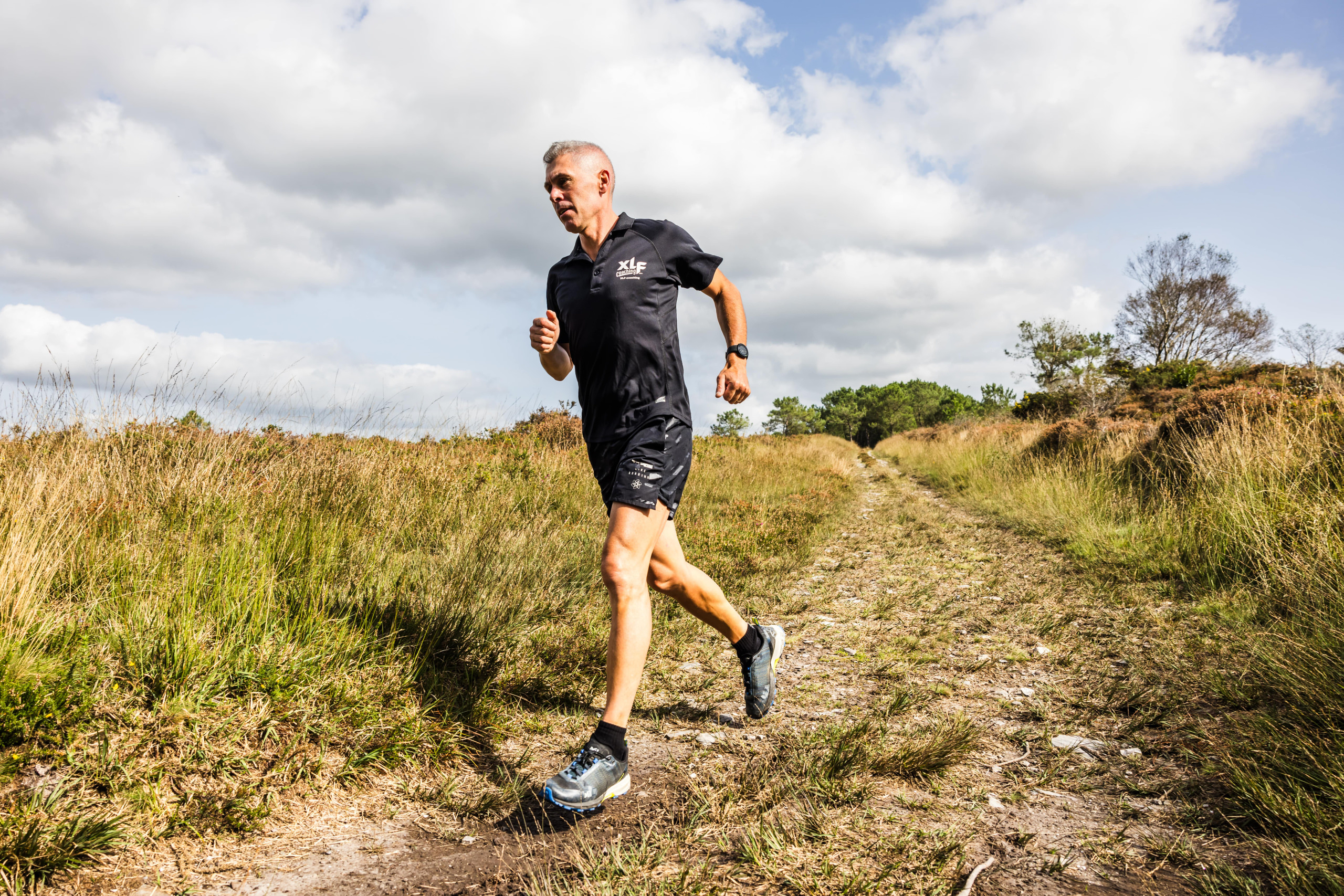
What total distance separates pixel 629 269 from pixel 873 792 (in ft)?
7.13

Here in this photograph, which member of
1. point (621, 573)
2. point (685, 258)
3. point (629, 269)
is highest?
point (685, 258)

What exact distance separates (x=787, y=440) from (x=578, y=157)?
1988 cm

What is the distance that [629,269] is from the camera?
8.86 ft

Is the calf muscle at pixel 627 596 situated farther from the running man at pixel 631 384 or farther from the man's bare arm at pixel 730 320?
the man's bare arm at pixel 730 320

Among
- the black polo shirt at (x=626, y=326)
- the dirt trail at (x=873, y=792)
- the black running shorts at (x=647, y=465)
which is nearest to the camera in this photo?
the dirt trail at (x=873, y=792)

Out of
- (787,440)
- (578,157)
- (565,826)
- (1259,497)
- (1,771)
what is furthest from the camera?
(787,440)

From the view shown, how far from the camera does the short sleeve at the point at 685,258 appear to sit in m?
2.85

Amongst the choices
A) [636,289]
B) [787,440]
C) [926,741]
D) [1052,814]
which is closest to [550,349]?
[636,289]

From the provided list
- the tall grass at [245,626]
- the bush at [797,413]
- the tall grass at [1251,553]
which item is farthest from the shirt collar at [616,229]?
the bush at [797,413]

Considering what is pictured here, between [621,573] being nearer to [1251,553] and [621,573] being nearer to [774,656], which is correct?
[774,656]

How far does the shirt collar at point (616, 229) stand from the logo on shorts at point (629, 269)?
0.16 meters

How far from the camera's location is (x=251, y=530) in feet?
10.9

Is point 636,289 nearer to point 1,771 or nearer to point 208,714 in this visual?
point 208,714

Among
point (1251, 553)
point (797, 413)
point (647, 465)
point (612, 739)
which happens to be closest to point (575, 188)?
point (647, 465)
